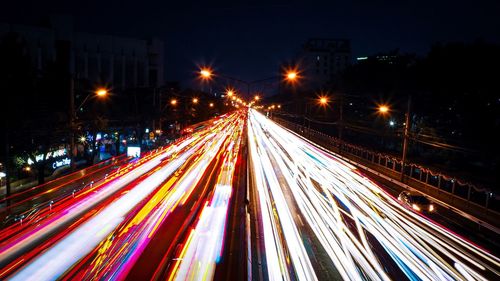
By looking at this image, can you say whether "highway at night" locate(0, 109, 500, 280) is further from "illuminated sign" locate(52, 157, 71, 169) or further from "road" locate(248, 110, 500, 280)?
"illuminated sign" locate(52, 157, 71, 169)

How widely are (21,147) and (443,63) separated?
34248mm

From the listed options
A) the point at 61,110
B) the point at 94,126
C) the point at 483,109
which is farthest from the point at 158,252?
the point at 483,109

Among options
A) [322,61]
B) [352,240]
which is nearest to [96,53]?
[352,240]

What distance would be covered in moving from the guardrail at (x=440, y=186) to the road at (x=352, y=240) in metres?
3.86

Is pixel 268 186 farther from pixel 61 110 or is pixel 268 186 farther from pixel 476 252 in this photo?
pixel 61 110

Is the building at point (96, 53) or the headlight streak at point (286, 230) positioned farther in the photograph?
the building at point (96, 53)

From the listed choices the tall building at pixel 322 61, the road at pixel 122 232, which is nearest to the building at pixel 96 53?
the road at pixel 122 232

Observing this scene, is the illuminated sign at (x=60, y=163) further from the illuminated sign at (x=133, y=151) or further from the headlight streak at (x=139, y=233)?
the headlight streak at (x=139, y=233)

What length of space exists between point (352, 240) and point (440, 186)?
15.2 m

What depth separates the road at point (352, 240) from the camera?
39.4 ft

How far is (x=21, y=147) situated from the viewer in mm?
25469

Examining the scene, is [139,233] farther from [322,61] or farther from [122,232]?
[322,61]

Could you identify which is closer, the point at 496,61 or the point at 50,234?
the point at 50,234

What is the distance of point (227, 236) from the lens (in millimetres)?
15656
